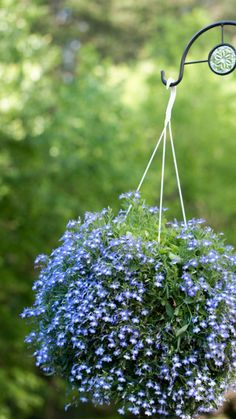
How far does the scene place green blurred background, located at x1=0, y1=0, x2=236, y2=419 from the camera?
871cm

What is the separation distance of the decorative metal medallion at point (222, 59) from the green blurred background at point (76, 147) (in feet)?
17.5

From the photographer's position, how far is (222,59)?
3080mm

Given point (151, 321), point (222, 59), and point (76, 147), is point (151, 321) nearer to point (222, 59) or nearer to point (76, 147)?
point (222, 59)

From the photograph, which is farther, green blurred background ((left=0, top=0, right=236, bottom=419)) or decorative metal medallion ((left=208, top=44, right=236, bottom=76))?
green blurred background ((left=0, top=0, right=236, bottom=419))

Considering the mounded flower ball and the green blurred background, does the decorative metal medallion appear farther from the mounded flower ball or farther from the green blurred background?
the green blurred background

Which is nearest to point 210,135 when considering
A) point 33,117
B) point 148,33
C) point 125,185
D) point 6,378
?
point 125,185

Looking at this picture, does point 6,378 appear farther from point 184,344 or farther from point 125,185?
point 184,344

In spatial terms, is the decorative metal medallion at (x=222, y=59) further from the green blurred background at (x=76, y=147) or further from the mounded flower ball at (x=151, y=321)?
the green blurred background at (x=76, y=147)

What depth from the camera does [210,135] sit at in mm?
10773

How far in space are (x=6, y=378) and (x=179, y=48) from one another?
6220 millimetres

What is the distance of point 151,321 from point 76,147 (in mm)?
6508

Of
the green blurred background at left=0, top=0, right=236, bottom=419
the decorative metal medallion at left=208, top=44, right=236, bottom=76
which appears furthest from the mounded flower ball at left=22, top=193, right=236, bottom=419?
the green blurred background at left=0, top=0, right=236, bottom=419

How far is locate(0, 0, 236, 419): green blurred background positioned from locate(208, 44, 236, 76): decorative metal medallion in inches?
210

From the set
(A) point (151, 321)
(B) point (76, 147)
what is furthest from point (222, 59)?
(B) point (76, 147)
